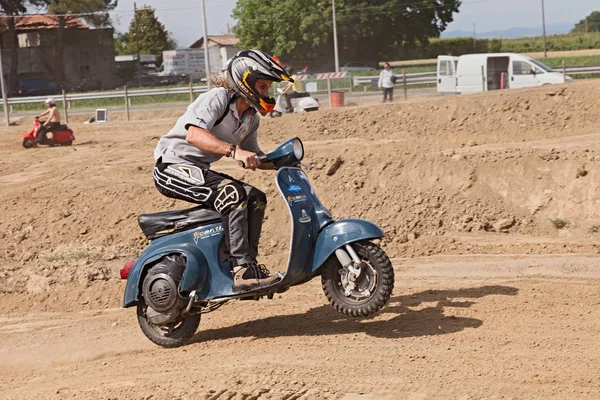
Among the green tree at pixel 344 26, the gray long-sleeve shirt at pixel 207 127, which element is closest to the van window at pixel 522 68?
the gray long-sleeve shirt at pixel 207 127

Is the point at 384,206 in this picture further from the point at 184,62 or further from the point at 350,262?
the point at 184,62

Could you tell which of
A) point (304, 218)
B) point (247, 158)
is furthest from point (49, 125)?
point (247, 158)

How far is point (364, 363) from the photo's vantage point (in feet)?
19.3

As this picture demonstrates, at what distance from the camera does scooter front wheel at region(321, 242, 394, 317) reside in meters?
6.30

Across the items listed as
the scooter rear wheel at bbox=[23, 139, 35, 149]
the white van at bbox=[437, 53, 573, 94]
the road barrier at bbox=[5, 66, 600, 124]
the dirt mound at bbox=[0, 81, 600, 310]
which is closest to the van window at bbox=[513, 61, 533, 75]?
the white van at bbox=[437, 53, 573, 94]

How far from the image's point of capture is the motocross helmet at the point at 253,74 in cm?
639

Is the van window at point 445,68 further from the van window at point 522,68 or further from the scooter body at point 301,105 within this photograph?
the scooter body at point 301,105

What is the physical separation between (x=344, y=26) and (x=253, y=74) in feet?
220

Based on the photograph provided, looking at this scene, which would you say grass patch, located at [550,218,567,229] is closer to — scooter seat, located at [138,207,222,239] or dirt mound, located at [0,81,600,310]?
dirt mound, located at [0,81,600,310]

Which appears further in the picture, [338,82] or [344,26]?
[344,26]

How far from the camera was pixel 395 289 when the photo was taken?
837 centimetres

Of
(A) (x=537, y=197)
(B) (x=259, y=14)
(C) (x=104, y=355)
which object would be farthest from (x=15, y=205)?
(B) (x=259, y=14)

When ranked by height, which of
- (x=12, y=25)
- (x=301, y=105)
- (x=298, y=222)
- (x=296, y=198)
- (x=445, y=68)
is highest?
(x=12, y=25)

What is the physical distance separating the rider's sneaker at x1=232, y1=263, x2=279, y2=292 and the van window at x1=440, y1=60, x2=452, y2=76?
92.8ft
